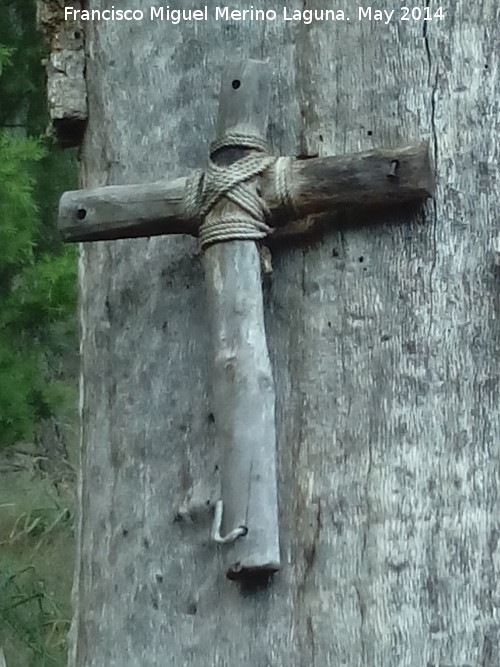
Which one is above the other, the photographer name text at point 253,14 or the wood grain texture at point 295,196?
the photographer name text at point 253,14

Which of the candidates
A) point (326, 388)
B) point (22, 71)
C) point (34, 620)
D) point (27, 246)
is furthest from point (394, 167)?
point (34, 620)

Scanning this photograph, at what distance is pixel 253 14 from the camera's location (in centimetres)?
146

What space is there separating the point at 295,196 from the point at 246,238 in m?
0.07

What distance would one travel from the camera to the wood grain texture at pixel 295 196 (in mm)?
1284

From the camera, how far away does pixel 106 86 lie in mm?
1537

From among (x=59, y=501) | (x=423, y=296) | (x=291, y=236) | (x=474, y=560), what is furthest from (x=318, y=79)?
(x=59, y=501)

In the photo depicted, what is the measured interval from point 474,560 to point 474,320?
0.24 metres

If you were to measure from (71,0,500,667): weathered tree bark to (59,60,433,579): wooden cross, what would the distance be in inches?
1.6

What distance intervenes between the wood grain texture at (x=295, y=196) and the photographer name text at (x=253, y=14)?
182 mm

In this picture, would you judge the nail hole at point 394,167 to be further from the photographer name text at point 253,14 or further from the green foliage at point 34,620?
the green foliage at point 34,620

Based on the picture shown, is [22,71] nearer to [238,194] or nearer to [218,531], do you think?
[238,194]

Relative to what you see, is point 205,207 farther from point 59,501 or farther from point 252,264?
point 59,501

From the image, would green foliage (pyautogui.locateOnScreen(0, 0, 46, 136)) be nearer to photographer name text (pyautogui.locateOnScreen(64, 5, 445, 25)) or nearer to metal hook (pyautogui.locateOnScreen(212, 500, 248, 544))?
photographer name text (pyautogui.locateOnScreen(64, 5, 445, 25))

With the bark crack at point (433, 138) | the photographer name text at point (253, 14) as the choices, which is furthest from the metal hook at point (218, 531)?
the photographer name text at point (253, 14)
